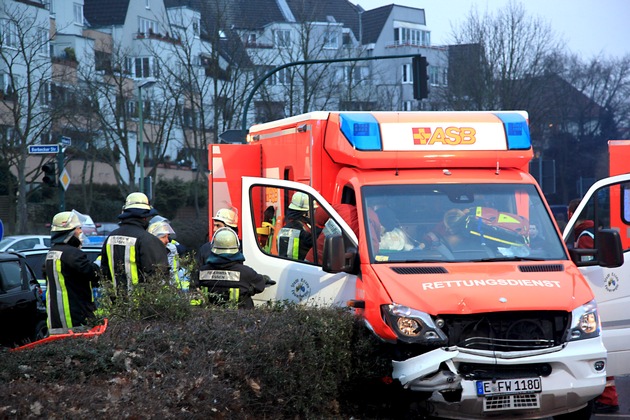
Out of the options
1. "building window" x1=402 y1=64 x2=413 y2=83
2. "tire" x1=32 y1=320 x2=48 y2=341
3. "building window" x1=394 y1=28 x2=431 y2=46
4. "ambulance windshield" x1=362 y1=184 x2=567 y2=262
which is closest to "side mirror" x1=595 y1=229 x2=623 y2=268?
"ambulance windshield" x1=362 y1=184 x2=567 y2=262

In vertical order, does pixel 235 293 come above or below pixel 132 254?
below

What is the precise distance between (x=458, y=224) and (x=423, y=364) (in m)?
1.65

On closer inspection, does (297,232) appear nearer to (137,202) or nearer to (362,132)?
(362,132)

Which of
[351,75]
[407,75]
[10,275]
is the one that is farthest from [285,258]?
[407,75]

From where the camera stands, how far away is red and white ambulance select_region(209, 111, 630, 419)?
6895mm

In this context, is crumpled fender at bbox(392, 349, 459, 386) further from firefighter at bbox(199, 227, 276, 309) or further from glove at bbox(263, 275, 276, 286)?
glove at bbox(263, 275, 276, 286)

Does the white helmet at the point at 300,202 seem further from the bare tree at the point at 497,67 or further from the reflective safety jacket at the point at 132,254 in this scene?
the bare tree at the point at 497,67

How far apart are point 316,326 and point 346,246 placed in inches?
52.9

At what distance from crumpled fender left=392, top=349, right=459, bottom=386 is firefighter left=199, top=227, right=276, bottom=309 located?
1773 millimetres

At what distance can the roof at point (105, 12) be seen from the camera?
60.5m

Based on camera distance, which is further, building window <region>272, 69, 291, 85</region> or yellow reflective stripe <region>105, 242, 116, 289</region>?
building window <region>272, 69, 291, 85</region>

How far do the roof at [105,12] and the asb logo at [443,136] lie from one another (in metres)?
54.3

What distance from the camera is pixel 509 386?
22.5 feet

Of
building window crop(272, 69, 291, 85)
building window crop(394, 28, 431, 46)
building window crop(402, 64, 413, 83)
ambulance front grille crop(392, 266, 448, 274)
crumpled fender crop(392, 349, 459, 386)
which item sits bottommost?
crumpled fender crop(392, 349, 459, 386)
